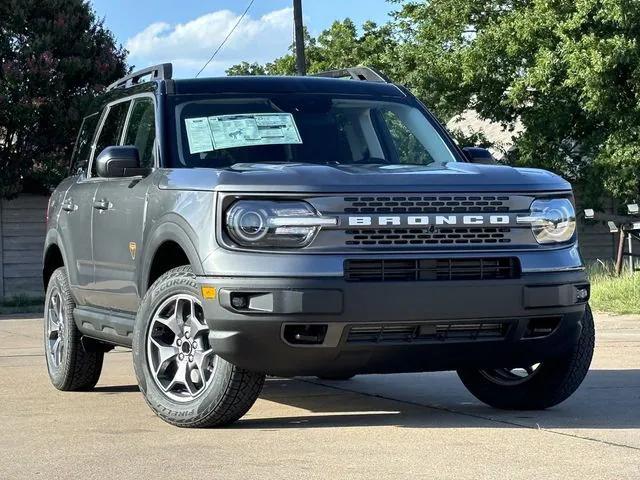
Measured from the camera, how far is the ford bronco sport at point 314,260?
21.0ft

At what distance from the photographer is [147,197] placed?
7383 mm

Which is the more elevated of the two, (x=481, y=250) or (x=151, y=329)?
(x=481, y=250)

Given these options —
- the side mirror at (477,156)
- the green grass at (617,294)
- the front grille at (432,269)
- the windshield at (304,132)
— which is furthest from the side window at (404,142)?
the green grass at (617,294)

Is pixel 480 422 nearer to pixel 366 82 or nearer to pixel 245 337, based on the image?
pixel 245 337

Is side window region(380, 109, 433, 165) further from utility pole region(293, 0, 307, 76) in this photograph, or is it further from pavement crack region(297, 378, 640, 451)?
utility pole region(293, 0, 307, 76)

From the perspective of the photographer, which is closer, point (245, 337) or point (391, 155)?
point (245, 337)

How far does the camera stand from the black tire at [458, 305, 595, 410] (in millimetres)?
7258

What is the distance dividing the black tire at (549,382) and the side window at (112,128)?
2910 millimetres

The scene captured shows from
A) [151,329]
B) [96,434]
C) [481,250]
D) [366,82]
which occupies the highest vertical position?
[366,82]

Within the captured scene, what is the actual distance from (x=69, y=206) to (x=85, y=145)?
761 millimetres

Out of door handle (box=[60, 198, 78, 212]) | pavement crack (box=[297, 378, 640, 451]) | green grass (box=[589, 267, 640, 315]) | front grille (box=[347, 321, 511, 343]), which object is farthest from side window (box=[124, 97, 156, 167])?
green grass (box=[589, 267, 640, 315])

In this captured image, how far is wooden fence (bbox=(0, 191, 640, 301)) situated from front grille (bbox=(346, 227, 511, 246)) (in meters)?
18.0

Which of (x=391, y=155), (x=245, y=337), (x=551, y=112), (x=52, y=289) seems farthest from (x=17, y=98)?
(x=245, y=337)

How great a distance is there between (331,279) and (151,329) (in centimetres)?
118
